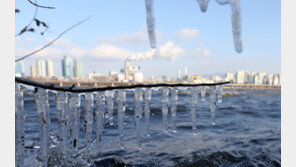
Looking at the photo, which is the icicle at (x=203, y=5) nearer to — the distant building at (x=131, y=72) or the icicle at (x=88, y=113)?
the icicle at (x=88, y=113)

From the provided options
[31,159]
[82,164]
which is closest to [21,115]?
[82,164]

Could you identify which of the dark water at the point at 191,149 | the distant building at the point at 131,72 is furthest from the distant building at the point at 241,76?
the dark water at the point at 191,149

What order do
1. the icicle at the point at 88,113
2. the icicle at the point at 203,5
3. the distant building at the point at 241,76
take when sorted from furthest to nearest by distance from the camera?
the distant building at the point at 241,76 → the icicle at the point at 203,5 → the icicle at the point at 88,113

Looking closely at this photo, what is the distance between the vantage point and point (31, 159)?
13.3 ft

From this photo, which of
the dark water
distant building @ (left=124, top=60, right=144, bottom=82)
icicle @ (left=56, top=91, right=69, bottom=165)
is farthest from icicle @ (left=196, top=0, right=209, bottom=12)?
distant building @ (left=124, top=60, right=144, bottom=82)

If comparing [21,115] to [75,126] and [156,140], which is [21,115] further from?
[156,140]

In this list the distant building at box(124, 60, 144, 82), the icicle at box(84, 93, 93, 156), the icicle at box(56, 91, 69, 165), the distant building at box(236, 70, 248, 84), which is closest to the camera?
the icicle at box(56, 91, 69, 165)

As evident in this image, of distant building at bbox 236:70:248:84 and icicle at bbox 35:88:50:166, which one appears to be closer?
icicle at bbox 35:88:50:166

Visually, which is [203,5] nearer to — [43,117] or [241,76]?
[43,117]

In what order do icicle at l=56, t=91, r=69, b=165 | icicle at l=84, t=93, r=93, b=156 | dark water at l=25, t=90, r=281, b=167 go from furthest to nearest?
dark water at l=25, t=90, r=281, b=167
icicle at l=84, t=93, r=93, b=156
icicle at l=56, t=91, r=69, b=165

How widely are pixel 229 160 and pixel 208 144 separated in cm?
124

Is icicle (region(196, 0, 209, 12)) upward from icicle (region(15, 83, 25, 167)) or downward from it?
upward

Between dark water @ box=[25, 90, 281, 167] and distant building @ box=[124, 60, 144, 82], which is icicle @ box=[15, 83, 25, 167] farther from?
distant building @ box=[124, 60, 144, 82]

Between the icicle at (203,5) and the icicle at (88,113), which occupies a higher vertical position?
the icicle at (203,5)
